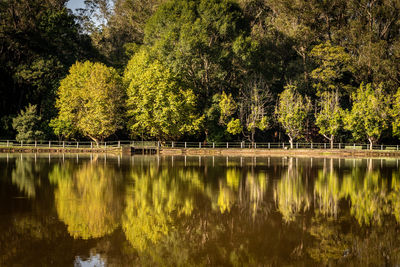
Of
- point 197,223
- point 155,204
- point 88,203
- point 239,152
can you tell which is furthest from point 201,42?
point 197,223

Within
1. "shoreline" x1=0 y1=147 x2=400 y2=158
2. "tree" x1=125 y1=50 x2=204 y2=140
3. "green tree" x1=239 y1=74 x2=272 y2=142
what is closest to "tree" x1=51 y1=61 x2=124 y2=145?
"tree" x1=125 y1=50 x2=204 y2=140

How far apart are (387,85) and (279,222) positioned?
186 ft

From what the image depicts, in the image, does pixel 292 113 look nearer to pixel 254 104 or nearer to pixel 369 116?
pixel 254 104

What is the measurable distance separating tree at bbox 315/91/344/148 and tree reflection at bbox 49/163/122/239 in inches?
1644

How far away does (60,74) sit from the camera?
69.6 meters

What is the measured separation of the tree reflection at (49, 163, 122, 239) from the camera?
15.1 metres

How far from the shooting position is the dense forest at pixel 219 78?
209ft

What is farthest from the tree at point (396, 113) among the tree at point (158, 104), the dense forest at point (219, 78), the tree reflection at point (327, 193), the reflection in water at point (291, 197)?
the reflection in water at point (291, 197)

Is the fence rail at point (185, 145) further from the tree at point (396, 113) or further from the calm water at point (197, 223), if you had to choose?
the calm water at point (197, 223)

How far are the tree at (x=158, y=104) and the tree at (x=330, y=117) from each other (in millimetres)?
17894

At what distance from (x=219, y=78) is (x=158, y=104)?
32.9 ft

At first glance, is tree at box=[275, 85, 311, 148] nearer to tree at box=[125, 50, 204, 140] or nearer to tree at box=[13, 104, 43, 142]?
tree at box=[125, 50, 204, 140]

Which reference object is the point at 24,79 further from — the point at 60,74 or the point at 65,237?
the point at 65,237

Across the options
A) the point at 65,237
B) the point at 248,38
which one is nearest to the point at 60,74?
the point at 248,38
